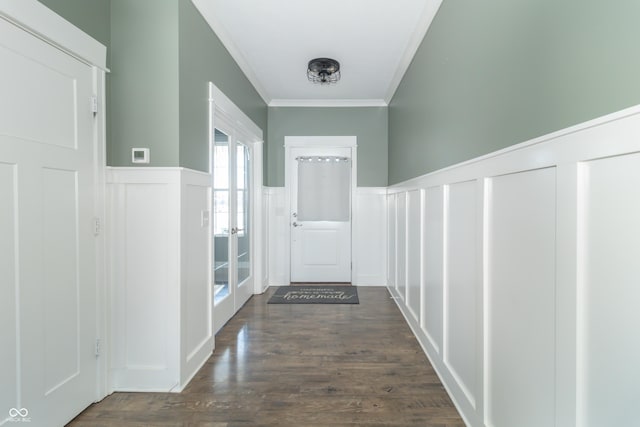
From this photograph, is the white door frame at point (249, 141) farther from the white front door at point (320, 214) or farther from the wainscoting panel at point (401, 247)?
the wainscoting panel at point (401, 247)

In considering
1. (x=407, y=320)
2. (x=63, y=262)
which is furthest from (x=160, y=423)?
(x=407, y=320)

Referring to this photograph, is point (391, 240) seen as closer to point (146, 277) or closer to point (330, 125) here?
point (330, 125)

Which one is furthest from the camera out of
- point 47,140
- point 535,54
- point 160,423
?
point 160,423

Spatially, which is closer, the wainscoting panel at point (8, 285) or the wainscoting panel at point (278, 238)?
the wainscoting panel at point (8, 285)

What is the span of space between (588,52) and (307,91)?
3696 mm

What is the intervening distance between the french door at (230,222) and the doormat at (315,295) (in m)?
0.43

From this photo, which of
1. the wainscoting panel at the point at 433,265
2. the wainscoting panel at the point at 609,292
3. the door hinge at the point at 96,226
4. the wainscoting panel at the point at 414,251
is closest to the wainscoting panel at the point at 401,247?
the wainscoting panel at the point at 414,251

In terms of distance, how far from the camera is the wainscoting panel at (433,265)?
2.23m

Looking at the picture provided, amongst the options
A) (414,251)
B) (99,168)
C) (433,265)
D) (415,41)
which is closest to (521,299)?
(433,265)

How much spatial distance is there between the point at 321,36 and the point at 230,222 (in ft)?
6.18

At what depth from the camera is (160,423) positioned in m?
1.80

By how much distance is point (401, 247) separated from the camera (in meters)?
3.71

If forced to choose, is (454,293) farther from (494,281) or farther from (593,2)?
(593,2)

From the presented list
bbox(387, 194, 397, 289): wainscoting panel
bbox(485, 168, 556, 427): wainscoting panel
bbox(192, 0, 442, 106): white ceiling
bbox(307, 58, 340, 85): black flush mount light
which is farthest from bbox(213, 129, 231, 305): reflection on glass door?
bbox(485, 168, 556, 427): wainscoting panel
